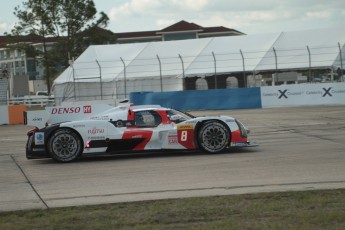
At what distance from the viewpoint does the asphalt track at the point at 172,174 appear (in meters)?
8.24

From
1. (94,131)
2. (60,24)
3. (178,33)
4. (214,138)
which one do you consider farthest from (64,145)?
(178,33)

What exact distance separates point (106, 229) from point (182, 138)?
6633mm

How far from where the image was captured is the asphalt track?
27.0 ft

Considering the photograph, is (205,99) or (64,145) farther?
(205,99)

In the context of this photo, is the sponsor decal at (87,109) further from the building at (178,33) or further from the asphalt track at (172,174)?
the building at (178,33)

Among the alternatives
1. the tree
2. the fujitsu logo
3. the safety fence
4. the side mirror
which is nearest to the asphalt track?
the fujitsu logo

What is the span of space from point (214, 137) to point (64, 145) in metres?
3.11

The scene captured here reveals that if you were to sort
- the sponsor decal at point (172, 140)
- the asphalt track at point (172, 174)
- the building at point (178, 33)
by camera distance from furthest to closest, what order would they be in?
the building at point (178, 33), the sponsor decal at point (172, 140), the asphalt track at point (172, 174)

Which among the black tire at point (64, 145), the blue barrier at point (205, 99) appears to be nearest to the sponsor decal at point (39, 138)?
the black tire at point (64, 145)

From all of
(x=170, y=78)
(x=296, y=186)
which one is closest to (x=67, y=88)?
(x=170, y=78)

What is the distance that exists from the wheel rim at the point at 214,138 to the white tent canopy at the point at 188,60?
77.4 ft

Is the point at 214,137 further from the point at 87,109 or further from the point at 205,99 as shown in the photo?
the point at 205,99

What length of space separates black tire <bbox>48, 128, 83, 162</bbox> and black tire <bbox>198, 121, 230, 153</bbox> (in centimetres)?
253

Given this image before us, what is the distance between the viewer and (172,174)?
10000 millimetres
